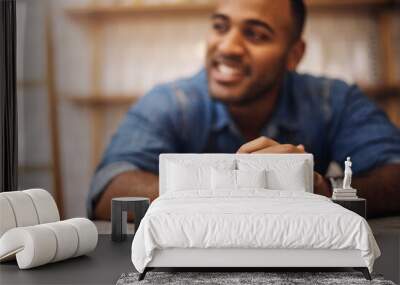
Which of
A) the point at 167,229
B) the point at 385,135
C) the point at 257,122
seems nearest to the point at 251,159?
the point at 257,122

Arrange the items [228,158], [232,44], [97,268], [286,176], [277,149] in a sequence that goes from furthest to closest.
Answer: [232,44] → [277,149] → [228,158] → [286,176] → [97,268]

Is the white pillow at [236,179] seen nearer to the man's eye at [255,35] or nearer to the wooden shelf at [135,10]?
the man's eye at [255,35]

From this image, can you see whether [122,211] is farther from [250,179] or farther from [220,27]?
[220,27]

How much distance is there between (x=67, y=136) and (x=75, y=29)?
1136mm

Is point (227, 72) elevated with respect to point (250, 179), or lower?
elevated

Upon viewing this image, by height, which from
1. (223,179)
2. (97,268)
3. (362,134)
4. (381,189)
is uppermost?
(362,134)

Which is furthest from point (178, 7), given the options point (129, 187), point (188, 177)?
point (188, 177)

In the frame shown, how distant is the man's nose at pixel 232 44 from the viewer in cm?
668

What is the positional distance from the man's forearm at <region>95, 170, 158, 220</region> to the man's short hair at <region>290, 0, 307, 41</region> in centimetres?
209

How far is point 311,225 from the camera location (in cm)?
412

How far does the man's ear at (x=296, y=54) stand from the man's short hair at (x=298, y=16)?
0.07 m

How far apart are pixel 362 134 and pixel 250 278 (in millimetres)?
3059

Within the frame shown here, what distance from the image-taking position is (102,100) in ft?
22.5

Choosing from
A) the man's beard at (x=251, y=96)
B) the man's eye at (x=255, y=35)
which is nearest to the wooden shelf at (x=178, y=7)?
the man's eye at (x=255, y=35)
